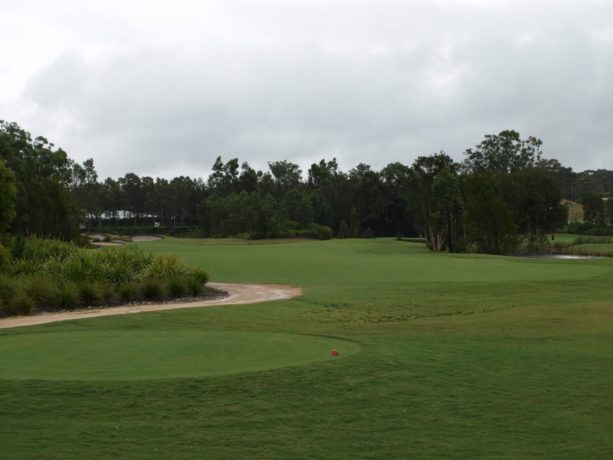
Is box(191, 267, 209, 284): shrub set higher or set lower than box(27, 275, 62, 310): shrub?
higher

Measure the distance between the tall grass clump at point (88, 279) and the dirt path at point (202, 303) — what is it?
2.53ft

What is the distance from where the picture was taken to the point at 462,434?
Answer: 23.5ft

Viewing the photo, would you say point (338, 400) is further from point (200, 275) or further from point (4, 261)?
point (4, 261)

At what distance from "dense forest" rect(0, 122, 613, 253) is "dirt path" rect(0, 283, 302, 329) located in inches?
927

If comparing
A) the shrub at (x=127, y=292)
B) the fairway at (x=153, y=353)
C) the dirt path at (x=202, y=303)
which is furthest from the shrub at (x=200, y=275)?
the fairway at (x=153, y=353)

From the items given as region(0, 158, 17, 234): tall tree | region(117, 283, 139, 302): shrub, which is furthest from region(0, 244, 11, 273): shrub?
region(0, 158, 17, 234): tall tree

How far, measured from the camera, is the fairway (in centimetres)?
894

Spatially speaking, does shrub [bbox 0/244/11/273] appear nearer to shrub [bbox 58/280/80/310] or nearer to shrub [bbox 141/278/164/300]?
shrub [bbox 58/280/80/310]

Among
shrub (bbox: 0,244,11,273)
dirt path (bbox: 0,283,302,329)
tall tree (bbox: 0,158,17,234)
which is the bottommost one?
dirt path (bbox: 0,283,302,329)

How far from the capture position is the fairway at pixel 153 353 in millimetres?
8938

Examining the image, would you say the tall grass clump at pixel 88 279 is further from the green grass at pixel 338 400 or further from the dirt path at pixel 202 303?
the green grass at pixel 338 400

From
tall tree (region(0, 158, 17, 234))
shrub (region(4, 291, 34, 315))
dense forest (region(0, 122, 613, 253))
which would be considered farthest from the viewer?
dense forest (region(0, 122, 613, 253))

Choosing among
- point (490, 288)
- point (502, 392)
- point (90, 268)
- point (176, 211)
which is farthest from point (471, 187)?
point (176, 211)

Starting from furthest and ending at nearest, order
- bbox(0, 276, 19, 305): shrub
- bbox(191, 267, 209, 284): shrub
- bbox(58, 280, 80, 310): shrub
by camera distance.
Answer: bbox(191, 267, 209, 284): shrub
bbox(58, 280, 80, 310): shrub
bbox(0, 276, 19, 305): shrub
